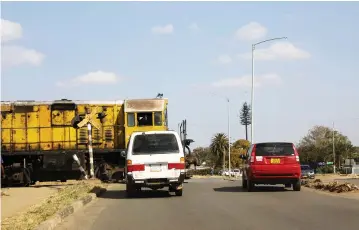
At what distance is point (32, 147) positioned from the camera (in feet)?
82.6

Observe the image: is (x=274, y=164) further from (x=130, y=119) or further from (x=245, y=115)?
(x=245, y=115)

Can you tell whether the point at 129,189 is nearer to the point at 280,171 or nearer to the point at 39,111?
the point at 280,171

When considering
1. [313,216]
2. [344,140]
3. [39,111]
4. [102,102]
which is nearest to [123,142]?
[102,102]

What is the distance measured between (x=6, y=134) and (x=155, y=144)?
12066 millimetres

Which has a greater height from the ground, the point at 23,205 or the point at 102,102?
the point at 102,102

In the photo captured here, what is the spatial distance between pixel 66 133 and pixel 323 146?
85536mm

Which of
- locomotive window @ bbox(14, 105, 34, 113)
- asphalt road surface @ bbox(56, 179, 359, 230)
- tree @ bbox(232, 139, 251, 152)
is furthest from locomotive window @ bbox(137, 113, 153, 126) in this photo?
tree @ bbox(232, 139, 251, 152)

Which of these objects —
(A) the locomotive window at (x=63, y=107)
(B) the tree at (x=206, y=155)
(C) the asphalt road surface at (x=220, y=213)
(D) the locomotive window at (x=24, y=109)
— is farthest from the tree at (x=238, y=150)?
(C) the asphalt road surface at (x=220, y=213)

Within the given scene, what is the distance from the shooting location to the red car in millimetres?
17578

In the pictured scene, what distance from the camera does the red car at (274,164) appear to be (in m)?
17.6

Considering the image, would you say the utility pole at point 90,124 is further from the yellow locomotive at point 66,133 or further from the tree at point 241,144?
the tree at point 241,144

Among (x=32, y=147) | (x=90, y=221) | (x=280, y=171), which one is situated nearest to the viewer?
(x=90, y=221)

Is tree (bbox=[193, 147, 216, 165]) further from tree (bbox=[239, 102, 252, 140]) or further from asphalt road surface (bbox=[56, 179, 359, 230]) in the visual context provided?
asphalt road surface (bbox=[56, 179, 359, 230])

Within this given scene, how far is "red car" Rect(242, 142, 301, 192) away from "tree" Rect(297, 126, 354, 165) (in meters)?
88.0
